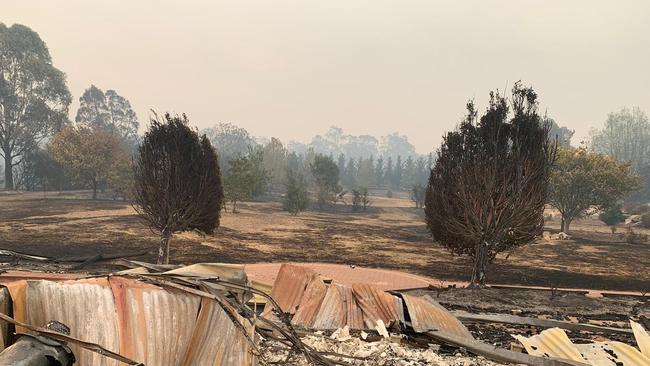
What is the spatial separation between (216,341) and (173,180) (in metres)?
11.2

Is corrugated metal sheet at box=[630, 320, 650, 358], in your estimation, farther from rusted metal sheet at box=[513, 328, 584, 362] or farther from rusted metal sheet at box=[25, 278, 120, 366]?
rusted metal sheet at box=[25, 278, 120, 366]

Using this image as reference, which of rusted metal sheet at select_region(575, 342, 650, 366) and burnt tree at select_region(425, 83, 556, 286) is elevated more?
burnt tree at select_region(425, 83, 556, 286)

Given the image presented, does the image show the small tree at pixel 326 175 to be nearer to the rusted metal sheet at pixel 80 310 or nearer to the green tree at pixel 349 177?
the green tree at pixel 349 177

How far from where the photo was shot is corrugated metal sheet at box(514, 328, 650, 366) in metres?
4.50

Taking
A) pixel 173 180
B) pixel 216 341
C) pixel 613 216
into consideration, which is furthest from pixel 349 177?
pixel 216 341

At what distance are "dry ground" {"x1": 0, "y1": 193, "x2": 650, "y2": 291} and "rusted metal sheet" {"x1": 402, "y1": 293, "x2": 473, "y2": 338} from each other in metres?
10.6

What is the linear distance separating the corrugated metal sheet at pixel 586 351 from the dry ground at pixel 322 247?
11.1 metres

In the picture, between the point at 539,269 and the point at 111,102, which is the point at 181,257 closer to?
the point at 539,269

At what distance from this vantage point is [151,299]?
264 cm

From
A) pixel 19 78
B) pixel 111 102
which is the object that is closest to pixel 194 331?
pixel 19 78

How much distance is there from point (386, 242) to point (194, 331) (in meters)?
24.3

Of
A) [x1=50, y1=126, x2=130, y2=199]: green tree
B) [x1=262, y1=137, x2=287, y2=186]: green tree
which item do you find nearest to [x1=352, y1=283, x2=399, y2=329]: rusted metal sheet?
[x1=50, y1=126, x2=130, y2=199]: green tree

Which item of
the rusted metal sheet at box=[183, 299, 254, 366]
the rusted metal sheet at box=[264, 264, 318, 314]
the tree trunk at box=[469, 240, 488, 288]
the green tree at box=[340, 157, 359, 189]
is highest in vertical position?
the green tree at box=[340, 157, 359, 189]

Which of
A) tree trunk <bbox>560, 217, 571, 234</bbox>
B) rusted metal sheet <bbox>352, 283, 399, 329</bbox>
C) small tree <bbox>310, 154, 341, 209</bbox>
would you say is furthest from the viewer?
small tree <bbox>310, 154, 341, 209</bbox>
